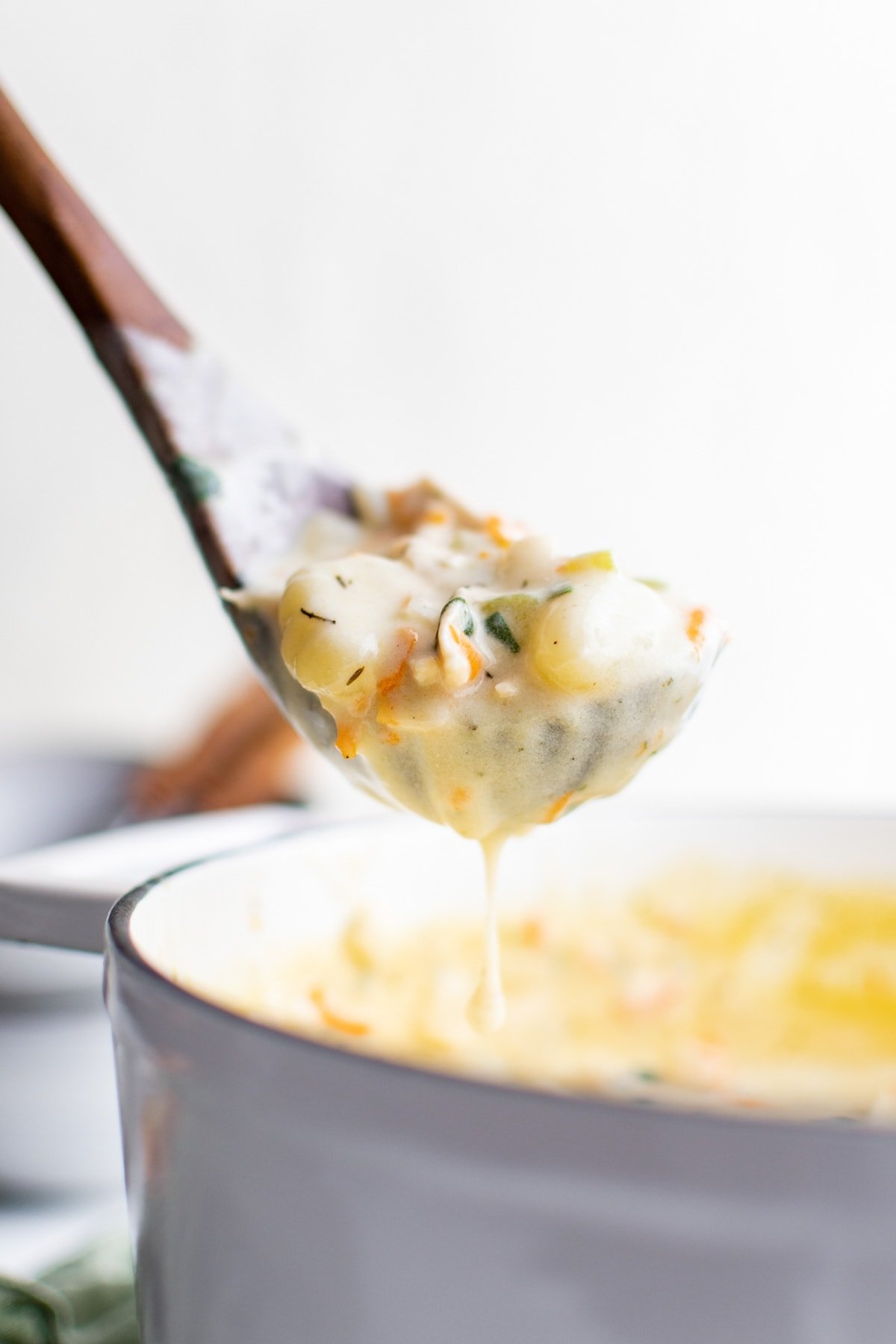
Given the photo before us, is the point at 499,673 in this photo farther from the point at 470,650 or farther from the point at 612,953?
the point at 612,953

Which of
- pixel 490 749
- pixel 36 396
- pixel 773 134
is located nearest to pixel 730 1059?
pixel 490 749

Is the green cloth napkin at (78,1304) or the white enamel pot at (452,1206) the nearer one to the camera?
the white enamel pot at (452,1206)

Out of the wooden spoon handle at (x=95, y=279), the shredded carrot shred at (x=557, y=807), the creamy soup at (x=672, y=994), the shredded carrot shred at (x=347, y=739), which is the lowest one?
the creamy soup at (x=672, y=994)

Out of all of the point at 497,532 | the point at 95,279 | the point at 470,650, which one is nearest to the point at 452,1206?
the point at 470,650

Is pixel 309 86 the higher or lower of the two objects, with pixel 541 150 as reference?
higher

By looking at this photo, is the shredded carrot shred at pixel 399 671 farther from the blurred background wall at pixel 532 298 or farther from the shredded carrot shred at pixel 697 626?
the blurred background wall at pixel 532 298

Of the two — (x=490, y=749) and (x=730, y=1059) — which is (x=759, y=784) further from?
(x=490, y=749)

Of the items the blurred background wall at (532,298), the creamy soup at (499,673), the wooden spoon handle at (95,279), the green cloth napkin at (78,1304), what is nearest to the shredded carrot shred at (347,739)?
the creamy soup at (499,673)

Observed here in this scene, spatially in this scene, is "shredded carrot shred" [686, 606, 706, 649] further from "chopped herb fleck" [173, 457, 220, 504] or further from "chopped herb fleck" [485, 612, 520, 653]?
"chopped herb fleck" [173, 457, 220, 504]
